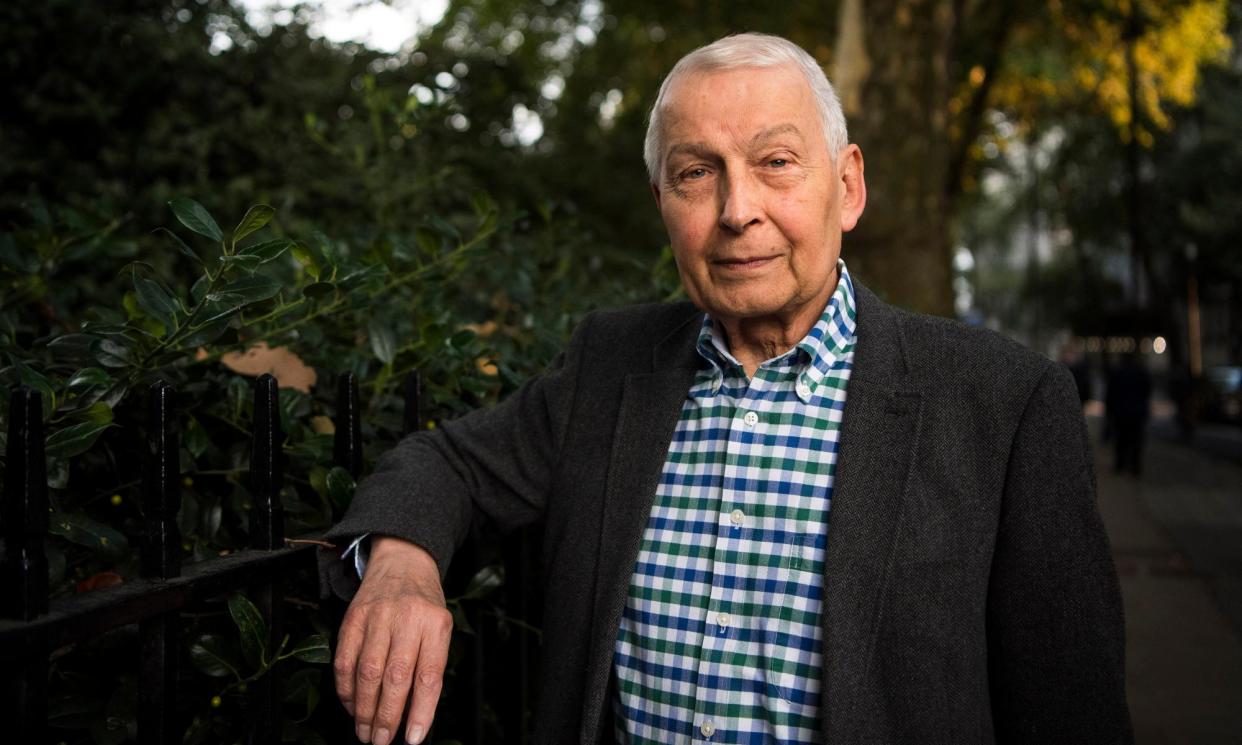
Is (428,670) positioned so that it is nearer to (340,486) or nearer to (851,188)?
(340,486)

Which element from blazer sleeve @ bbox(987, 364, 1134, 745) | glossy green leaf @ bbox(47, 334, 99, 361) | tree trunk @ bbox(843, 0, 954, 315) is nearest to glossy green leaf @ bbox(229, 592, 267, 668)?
glossy green leaf @ bbox(47, 334, 99, 361)

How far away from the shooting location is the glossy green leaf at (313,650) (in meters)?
1.74

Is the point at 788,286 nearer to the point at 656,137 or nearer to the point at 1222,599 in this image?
the point at 656,137

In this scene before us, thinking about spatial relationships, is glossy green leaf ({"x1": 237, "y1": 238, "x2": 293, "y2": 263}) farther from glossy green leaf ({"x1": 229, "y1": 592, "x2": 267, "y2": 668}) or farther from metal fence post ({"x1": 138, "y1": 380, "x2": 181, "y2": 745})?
glossy green leaf ({"x1": 229, "y1": 592, "x2": 267, "y2": 668})

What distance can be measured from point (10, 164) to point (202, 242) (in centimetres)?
107

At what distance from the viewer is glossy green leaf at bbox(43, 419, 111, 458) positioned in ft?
4.97

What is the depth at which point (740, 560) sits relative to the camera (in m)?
1.83

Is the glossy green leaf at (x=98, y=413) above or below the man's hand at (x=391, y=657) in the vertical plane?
above

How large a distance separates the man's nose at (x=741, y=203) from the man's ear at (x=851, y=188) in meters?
0.24

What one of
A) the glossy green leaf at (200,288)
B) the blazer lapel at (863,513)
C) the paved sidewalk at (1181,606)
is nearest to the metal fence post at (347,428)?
the glossy green leaf at (200,288)

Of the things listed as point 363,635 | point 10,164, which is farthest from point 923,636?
point 10,164

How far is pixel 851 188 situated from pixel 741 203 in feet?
1.06

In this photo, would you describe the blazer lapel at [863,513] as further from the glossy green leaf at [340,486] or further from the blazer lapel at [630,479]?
the glossy green leaf at [340,486]

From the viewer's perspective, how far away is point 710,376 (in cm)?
207
